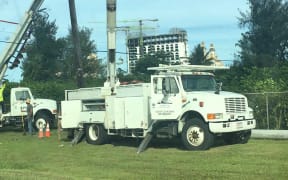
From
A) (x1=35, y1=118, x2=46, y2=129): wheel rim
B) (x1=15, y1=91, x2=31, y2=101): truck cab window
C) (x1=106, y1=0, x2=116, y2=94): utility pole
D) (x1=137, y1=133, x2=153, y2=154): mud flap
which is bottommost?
(x1=137, y1=133, x2=153, y2=154): mud flap

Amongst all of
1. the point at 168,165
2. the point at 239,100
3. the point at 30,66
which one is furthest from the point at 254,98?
the point at 30,66

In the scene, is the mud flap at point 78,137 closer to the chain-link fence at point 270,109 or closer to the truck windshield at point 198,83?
the truck windshield at point 198,83

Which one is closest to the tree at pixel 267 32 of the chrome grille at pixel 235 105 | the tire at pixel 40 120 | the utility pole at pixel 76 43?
the utility pole at pixel 76 43

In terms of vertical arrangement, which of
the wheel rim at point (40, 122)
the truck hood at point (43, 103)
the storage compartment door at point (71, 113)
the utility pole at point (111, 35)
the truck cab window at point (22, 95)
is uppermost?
the utility pole at point (111, 35)

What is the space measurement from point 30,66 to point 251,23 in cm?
2224

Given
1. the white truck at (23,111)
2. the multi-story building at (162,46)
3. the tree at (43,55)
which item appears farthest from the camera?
the multi-story building at (162,46)

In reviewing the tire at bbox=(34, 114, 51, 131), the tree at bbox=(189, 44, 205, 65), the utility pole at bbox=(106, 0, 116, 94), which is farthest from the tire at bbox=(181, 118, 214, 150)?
the tree at bbox=(189, 44, 205, 65)

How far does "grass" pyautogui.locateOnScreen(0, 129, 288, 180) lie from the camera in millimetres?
12930

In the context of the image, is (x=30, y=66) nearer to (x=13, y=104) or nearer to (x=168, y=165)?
(x=13, y=104)

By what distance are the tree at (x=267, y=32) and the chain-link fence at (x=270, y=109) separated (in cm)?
2665

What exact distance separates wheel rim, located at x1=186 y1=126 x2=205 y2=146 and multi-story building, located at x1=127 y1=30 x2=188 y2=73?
42625mm

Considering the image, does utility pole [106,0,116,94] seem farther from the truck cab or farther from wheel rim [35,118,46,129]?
wheel rim [35,118,46,129]

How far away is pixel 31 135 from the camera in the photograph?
27312 millimetres

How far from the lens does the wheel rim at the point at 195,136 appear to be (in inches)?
690
